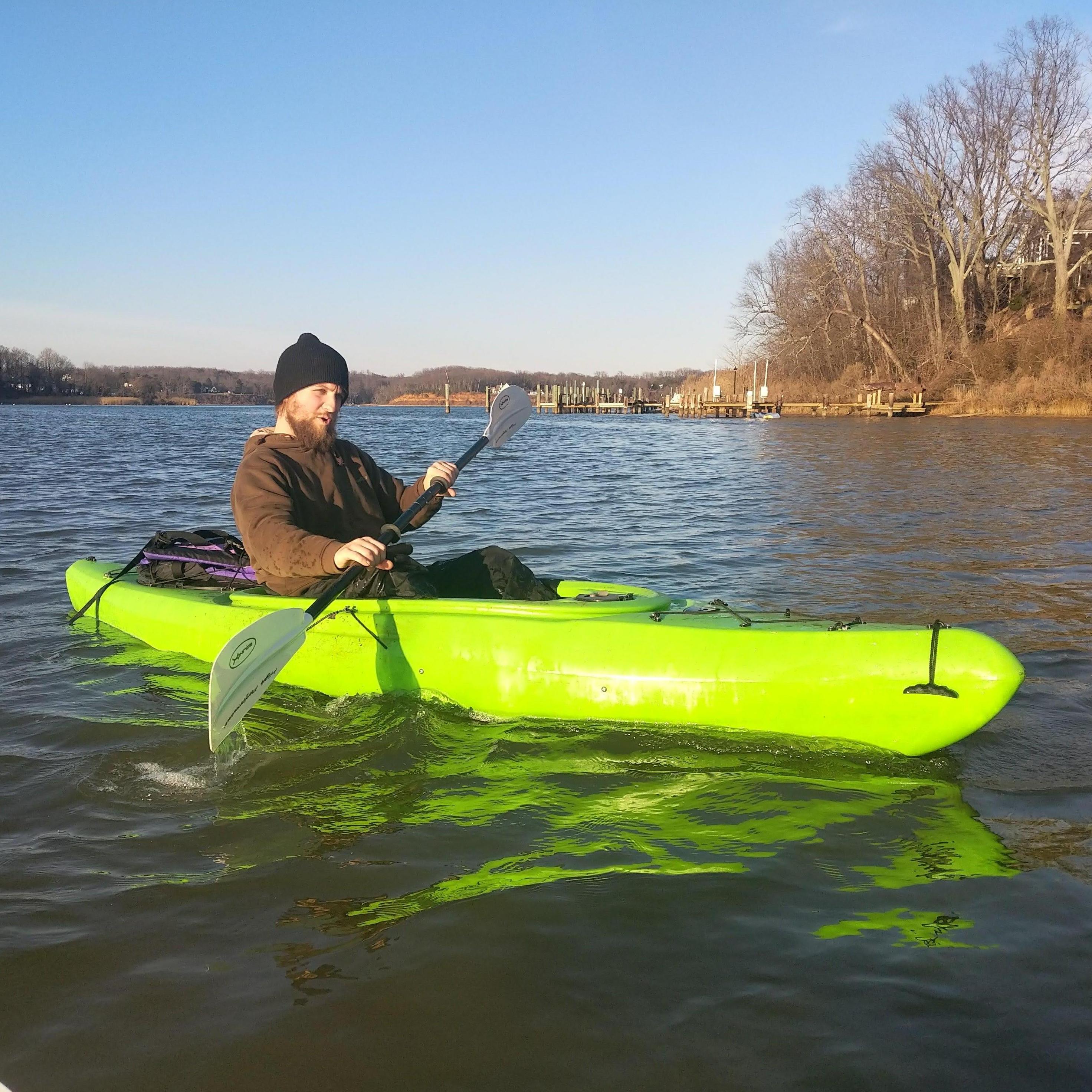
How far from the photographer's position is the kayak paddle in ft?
10.4

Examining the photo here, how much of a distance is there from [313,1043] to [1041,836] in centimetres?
213

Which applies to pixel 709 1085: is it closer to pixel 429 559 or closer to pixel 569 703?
pixel 569 703

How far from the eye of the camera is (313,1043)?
195 centimetres

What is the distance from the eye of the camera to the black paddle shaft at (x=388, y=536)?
3.72 meters

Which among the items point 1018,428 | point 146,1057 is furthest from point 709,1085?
point 1018,428

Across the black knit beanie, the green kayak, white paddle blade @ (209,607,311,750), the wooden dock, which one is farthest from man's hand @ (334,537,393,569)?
the wooden dock

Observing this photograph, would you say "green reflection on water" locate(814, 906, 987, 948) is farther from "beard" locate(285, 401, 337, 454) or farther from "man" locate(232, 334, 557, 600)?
"beard" locate(285, 401, 337, 454)

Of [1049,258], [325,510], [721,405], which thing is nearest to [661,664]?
[325,510]

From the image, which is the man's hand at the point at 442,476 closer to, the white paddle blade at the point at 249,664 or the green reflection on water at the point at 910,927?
the white paddle blade at the point at 249,664

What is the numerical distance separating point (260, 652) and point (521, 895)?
4.88ft

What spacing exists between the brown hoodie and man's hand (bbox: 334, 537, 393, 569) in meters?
0.08

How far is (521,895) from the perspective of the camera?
98.7 inches

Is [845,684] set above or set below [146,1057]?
above

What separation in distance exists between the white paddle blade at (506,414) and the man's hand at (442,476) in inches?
59.0
